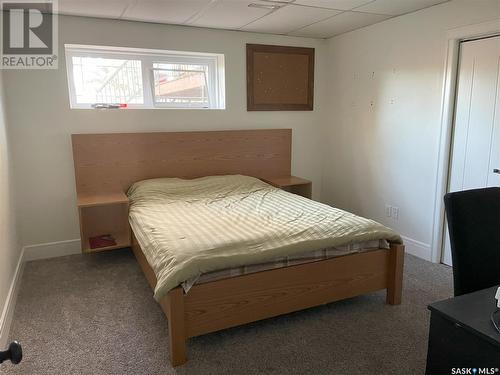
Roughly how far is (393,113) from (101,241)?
2.90m

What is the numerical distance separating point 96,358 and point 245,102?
2.79m

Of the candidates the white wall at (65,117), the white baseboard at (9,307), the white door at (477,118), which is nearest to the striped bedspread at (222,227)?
the white wall at (65,117)

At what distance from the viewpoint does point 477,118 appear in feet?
9.39

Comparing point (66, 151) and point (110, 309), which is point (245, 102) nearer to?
point (66, 151)

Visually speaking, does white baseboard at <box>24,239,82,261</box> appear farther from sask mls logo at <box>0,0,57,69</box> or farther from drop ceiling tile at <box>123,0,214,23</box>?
drop ceiling tile at <box>123,0,214,23</box>

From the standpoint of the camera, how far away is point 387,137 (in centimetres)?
362

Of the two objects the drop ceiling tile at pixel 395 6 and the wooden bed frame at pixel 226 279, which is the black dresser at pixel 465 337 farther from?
the drop ceiling tile at pixel 395 6

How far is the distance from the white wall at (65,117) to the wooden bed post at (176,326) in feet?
6.61

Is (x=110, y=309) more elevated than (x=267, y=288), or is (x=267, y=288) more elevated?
(x=267, y=288)

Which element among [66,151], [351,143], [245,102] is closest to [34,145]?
[66,151]

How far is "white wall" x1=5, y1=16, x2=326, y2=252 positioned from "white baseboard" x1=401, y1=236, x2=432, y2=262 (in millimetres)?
2148

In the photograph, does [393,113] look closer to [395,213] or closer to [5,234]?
[395,213]

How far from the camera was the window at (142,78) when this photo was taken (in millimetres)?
3465

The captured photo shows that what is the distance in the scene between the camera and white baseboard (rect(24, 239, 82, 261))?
3352 mm
